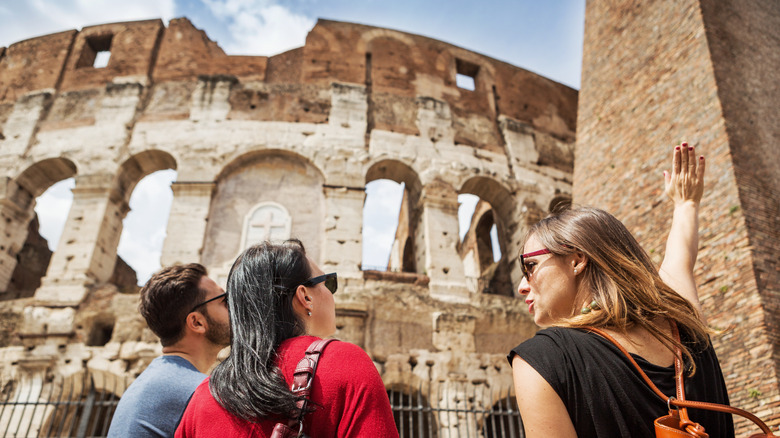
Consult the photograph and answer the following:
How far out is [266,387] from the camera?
127 centimetres

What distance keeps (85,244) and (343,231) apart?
472cm

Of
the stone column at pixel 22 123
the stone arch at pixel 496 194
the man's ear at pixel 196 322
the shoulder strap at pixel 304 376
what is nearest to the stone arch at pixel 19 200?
the stone column at pixel 22 123

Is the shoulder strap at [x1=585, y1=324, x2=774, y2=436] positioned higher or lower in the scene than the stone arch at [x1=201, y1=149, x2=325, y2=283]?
lower

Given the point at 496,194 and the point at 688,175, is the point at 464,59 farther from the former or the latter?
the point at 688,175

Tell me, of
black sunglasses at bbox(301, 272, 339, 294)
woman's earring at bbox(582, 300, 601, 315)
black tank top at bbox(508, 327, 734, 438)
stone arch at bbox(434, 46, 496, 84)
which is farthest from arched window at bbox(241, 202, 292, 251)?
black tank top at bbox(508, 327, 734, 438)

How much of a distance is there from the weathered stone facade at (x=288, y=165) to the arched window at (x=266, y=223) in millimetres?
58

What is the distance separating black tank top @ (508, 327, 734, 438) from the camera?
1.25m

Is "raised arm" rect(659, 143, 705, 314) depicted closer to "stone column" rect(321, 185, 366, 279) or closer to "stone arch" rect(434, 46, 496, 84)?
"stone column" rect(321, 185, 366, 279)

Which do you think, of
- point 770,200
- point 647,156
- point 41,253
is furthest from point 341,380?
point 41,253

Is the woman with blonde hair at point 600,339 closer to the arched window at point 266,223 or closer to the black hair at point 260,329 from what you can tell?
the black hair at point 260,329

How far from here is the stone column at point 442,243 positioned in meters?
9.60

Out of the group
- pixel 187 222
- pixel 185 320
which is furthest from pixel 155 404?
pixel 187 222

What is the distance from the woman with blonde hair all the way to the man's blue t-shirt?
1.44 metres

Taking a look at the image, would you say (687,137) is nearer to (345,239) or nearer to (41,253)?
(345,239)
